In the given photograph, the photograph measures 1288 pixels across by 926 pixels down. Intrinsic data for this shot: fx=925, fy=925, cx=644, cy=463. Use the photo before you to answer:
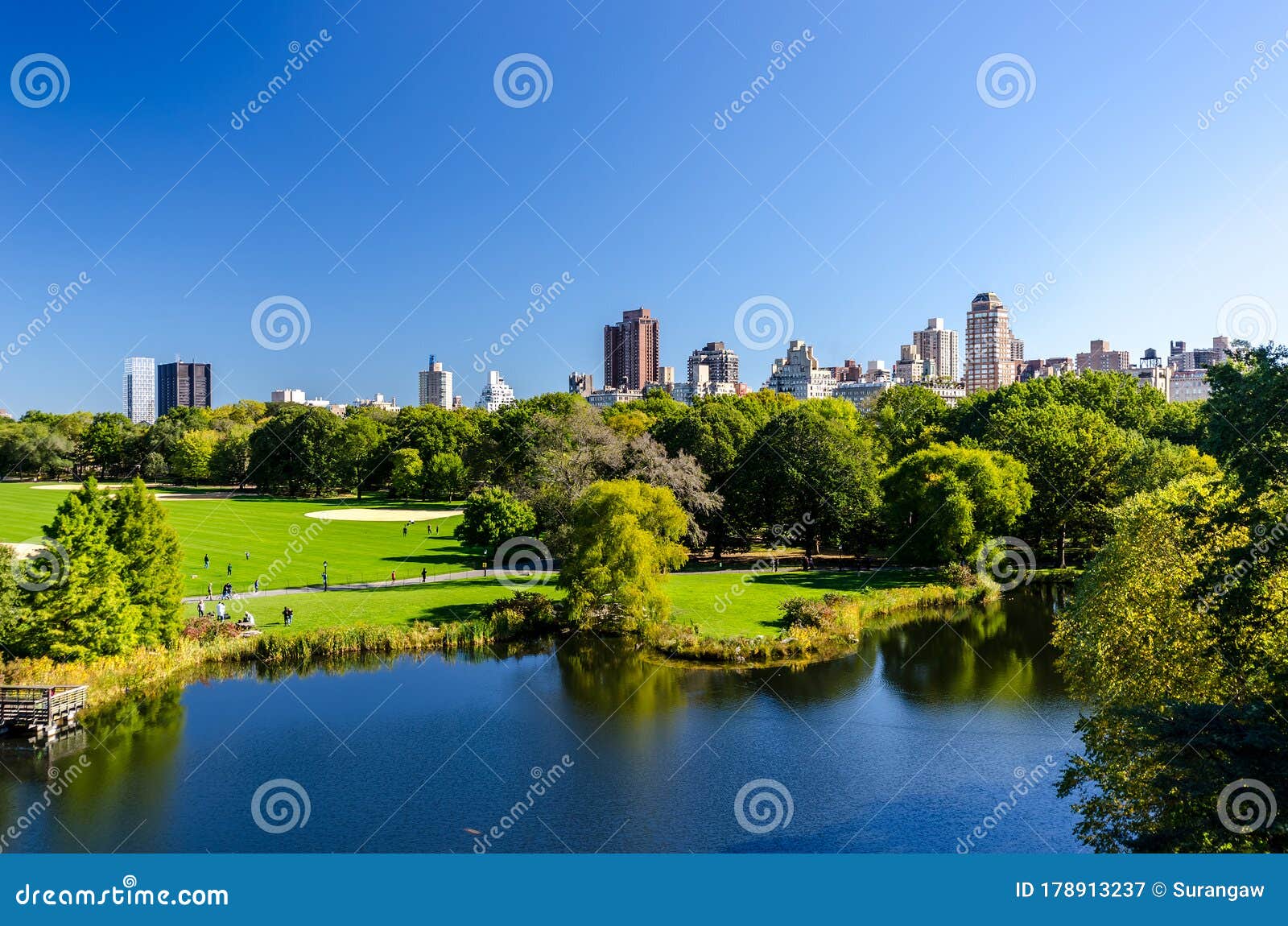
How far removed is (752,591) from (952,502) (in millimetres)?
10963

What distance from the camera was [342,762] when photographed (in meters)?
21.3

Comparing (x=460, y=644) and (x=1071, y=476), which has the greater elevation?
(x=1071, y=476)

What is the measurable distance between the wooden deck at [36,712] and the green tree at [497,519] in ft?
64.7

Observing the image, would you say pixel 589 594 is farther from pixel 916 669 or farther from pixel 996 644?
pixel 996 644

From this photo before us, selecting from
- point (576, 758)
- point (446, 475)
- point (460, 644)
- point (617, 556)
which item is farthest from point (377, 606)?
point (446, 475)

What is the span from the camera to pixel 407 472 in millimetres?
75750

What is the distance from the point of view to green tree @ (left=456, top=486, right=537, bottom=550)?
41.6m
